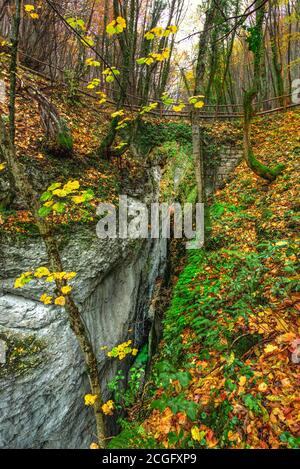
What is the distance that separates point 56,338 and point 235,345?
9.09ft

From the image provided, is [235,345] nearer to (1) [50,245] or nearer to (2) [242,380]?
(2) [242,380]

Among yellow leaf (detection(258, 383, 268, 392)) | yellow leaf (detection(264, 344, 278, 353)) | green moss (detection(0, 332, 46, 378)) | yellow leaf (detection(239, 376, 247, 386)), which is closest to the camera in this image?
yellow leaf (detection(258, 383, 268, 392))

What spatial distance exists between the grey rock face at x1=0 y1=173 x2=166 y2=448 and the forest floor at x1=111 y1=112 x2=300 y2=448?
1233 millimetres

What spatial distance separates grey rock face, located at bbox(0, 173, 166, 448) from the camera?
4.25m

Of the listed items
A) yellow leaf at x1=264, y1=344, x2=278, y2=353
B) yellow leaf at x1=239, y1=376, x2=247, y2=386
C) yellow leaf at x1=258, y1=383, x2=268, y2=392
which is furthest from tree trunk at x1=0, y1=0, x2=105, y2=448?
yellow leaf at x1=264, y1=344, x2=278, y2=353

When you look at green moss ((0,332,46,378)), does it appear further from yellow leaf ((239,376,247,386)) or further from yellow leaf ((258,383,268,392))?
yellow leaf ((258,383,268,392))

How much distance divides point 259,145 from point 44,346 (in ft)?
27.7

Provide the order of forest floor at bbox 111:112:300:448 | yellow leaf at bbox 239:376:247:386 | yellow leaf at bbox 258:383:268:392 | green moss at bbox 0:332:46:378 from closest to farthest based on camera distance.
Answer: forest floor at bbox 111:112:300:448 → yellow leaf at bbox 258:383:268:392 → yellow leaf at bbox 239:376:247:386 → green moss at bbox 0:332:46:378

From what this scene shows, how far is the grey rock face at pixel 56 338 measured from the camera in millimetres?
4246

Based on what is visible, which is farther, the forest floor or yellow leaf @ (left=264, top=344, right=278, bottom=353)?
yellow leaf @ (left=264, top=344, right=278, bottom=353)

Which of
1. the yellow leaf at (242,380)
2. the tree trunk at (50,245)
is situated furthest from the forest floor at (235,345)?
the tree trunk at (50,245)

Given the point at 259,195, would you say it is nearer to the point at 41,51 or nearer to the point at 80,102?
the point at 80,102

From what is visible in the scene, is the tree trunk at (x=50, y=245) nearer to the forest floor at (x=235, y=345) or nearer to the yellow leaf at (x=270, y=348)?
the forest floor at (x=235, y=345)

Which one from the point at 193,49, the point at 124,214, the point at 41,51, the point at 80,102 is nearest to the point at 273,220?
the point at 124,214
